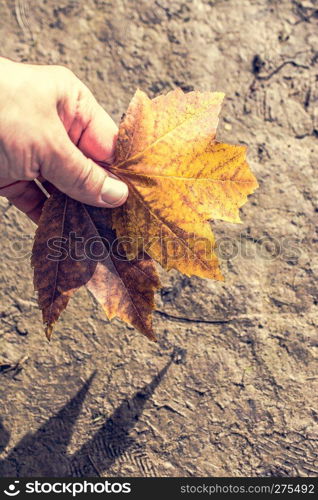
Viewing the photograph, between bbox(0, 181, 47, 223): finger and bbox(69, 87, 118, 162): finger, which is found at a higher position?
bbox(69, 87, 118, 162): finger

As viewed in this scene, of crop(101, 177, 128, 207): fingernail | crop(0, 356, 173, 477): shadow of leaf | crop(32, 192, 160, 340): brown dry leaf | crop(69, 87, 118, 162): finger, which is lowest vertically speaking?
crop(0, 356, 173, 477): shadow of leaf

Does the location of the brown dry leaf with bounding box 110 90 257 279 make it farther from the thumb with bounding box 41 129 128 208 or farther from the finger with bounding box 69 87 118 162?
the finger with bounding box 69 87 118 162

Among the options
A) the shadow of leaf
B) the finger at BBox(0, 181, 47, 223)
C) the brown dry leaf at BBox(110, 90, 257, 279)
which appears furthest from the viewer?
the shadow of leaf

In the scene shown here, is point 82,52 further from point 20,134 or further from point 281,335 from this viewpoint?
point 281,335

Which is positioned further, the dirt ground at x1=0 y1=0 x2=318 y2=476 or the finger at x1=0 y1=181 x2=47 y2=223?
the dirt ground at x1=0 y1=0 x2=318 y2=476

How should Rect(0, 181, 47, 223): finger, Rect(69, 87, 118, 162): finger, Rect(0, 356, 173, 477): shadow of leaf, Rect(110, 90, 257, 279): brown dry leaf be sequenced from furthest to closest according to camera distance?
Rect(0, 356, 173, 477): shadow of leaf → Rect(0, 181, 47, 223): finger → Rect(69, 87, 118, 162): finger → Rect(110, 90, 257, 279): brown dry leaf

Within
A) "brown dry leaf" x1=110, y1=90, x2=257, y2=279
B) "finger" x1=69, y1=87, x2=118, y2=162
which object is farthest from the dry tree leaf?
"finger" x1=69, y1=87, x2=118, y2=162

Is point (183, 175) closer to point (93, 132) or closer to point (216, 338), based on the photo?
point (93, 132)

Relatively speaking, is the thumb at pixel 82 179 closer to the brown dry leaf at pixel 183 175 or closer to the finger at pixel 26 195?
the brown dry leaf at pixel 183 175
